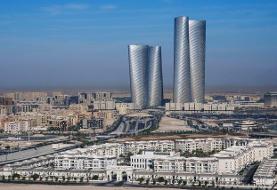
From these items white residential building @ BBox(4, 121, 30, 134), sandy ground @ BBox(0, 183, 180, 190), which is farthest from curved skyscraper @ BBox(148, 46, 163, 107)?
sandy ground @ BBox(0, 183, 180, 190)

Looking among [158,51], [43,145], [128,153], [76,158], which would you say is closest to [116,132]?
[43,145]

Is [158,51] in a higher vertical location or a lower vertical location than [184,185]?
higher

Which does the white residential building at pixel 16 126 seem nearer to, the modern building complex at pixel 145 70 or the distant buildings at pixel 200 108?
the distant buildings at pixel 200 108

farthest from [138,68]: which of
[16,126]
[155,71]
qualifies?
[16,126]

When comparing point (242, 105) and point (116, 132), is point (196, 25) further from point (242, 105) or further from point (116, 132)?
point (116, 132)

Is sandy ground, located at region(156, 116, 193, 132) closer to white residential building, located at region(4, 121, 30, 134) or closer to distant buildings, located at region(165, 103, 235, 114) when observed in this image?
distant buildings, located at region(165, 103, 235, 114)

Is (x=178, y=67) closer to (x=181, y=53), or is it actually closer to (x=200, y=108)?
(x=181, y=53)
